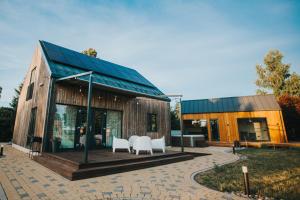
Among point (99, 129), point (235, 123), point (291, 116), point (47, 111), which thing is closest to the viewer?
point (47, 111)

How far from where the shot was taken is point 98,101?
9.42 metres

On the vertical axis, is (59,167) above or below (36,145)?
below

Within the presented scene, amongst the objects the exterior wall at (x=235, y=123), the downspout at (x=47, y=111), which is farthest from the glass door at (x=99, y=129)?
the exterior wall at (x=235, y=123)

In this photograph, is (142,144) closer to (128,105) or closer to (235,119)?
(128,105)

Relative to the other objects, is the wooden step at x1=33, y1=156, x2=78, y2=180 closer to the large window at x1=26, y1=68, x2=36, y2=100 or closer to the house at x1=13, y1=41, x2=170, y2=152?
the house at x1=13, y1=41, x2=170, y2=152

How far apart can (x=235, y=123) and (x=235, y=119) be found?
42cm

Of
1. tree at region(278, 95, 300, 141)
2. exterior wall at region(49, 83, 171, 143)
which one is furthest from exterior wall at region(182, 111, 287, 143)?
exterior wall at region(49, 83, 171, 143)

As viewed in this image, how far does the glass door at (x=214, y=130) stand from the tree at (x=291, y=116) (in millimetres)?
9701

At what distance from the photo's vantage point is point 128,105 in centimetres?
1104

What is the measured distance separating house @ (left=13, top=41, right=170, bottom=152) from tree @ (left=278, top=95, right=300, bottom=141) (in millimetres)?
17809

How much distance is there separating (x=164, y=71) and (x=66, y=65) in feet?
45.0

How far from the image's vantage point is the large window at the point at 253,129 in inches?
739

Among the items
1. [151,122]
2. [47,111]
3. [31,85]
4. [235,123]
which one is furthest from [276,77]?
[31,85]

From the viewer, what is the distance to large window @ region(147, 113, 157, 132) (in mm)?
12406
